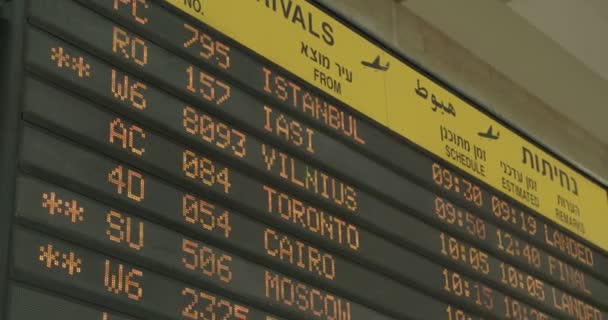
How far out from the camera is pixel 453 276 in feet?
18.0

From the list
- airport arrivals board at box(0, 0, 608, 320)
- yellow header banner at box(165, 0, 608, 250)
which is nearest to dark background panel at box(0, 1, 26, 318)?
airport arrivals board at box(0, 0, 608, 320)

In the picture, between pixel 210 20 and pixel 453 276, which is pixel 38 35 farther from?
pixel 453 276

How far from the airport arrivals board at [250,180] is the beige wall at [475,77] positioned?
1.17ft

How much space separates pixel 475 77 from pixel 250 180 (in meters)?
2.82

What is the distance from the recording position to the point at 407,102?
579cm

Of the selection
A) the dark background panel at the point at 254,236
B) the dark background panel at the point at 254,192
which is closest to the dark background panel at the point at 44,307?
the dark background panel at the point at 254,236

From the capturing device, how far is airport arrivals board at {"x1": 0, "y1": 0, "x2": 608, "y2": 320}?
3.88 m

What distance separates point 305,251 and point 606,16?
3.22 m

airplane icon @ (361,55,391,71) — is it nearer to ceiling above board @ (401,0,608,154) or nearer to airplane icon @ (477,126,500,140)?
airplane icon @ (477,126,500,140)

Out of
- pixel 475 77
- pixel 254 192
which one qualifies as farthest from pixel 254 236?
pixel 475 77

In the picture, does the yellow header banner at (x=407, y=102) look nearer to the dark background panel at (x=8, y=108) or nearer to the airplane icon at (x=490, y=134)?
the airplane icon at (x=490, y=134)

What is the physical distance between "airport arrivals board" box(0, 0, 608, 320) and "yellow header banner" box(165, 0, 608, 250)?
0.01m

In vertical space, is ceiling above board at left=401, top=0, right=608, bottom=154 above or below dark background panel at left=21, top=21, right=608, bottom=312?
above

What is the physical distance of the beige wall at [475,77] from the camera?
6328 millimetres
